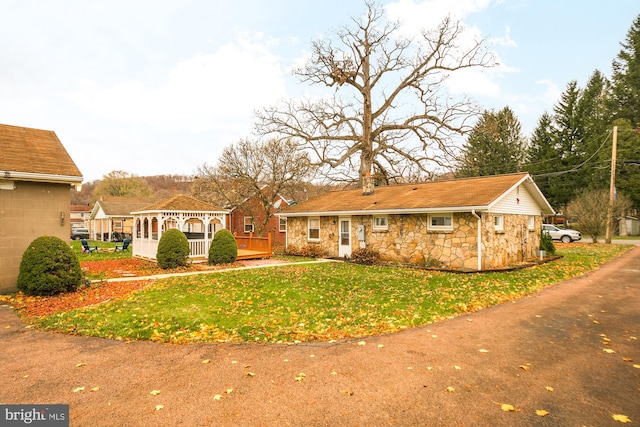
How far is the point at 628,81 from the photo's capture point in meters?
43.6

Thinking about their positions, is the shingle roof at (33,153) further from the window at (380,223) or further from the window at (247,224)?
the window at (247,224)

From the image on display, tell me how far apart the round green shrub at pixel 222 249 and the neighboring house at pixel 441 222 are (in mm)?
5304

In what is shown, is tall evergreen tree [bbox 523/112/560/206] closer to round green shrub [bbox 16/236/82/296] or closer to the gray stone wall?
the gray stone wall

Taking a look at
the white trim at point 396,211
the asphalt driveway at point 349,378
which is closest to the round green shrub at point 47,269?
the asphalt driveway at point 349,378

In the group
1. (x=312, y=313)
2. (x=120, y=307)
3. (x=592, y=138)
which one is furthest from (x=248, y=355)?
(x=592, y=138)

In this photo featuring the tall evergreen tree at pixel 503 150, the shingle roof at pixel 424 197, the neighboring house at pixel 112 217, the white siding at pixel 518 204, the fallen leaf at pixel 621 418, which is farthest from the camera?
the tall evergreen tree at pixel 503 150

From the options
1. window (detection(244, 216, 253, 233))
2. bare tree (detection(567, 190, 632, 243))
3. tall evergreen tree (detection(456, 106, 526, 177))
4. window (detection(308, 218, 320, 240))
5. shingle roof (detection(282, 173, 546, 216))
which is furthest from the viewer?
tall evergreen tree (detection(456, 106, 526, 177))

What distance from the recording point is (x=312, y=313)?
7434 mm

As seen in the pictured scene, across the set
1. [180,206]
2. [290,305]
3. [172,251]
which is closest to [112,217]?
[180,206]

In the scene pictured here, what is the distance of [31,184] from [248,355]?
32.7 feet

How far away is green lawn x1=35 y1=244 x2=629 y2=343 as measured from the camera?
6.29m

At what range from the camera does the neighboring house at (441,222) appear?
46.1 feet

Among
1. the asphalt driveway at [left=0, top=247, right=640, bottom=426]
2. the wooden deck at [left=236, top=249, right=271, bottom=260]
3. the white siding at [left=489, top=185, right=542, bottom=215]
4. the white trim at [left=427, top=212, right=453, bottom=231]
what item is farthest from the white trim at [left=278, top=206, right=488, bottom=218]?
the asphalt driveway at [left=0, top=247, right=640, bottom=426]

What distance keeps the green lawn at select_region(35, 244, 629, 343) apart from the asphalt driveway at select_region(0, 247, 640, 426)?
523 millimetres
